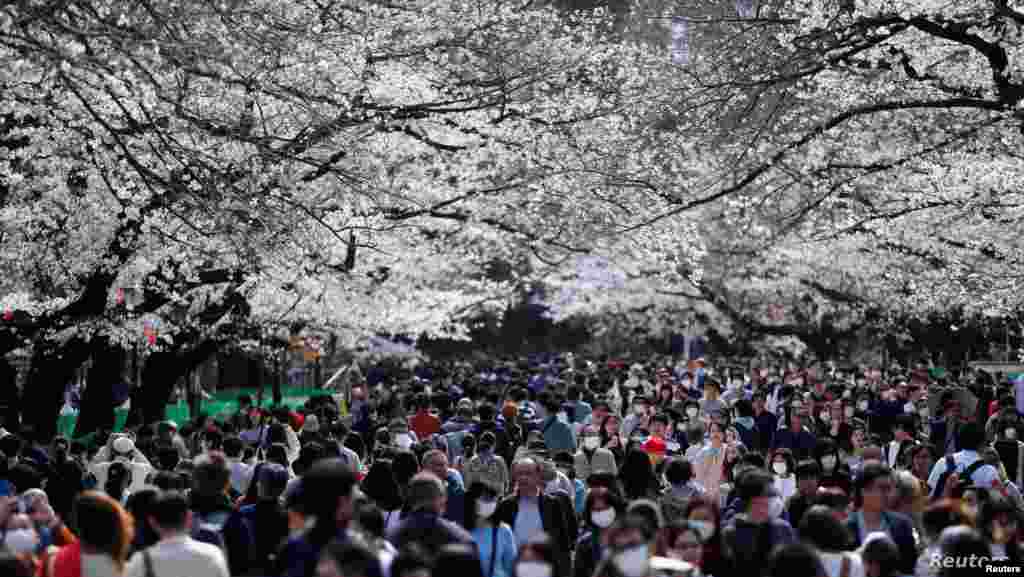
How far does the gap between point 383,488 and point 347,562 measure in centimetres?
399

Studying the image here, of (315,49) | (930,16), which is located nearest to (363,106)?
(315,49)

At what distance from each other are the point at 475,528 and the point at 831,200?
48.1 ft

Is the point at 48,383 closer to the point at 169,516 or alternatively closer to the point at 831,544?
the point at 169,516

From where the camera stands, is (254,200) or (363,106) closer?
(254,200)

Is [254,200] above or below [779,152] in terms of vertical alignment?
below

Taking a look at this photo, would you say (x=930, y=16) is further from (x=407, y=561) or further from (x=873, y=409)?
(x=407, y=561)

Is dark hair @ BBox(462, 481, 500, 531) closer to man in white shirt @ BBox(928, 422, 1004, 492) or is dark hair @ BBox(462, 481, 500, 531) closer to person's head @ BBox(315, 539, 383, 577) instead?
person's head @ BBox(315, 539, 383, 577)

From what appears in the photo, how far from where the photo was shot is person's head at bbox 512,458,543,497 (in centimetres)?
945

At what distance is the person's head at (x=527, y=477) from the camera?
372 inches

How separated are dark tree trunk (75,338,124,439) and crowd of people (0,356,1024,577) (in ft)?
16.5

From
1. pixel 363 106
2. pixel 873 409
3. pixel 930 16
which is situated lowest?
pixel 873 409

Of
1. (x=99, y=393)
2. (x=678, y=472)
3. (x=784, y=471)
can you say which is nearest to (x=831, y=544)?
(x=678, y=472)

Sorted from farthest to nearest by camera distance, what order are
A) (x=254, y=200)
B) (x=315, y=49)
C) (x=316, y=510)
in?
(x=315, y=49) < (x=254, y=200) < (x=316, y=510)

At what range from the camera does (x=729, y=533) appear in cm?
765
